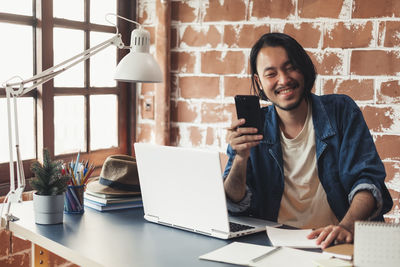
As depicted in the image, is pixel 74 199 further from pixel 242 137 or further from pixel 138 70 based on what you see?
pixel 242 137

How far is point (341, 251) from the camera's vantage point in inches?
49.6

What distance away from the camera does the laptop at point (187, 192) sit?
1420 millimetres

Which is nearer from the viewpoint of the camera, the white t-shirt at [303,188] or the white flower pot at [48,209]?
the white flower pot at [48,209]

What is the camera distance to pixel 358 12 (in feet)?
7.01

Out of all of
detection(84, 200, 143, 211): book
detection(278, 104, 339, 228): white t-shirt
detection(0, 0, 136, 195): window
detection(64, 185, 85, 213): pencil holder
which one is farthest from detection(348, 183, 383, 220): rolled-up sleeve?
detection(0, 0, 136, 195): window

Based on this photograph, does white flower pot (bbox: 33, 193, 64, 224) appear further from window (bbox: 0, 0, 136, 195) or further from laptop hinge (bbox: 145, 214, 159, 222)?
window (bbox: 0, 0, 136, 195)

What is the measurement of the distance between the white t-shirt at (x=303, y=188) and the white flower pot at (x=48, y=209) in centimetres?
79

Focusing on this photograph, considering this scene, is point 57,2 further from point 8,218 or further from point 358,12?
point 358,12

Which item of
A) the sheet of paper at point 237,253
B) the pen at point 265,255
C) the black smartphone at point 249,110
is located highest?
the black smartphone at point 249,110

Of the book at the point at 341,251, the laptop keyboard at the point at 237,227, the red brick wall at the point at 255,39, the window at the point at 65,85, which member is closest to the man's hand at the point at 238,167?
the laptop keyboard at the point at 237,227

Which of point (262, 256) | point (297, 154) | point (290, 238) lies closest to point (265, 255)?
point (262, 256)

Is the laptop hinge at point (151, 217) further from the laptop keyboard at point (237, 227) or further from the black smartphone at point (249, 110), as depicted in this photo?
the black smartphone at point (249, 110)

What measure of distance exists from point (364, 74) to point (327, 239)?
1.04 m

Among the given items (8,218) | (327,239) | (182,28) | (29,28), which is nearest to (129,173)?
(8,218)
